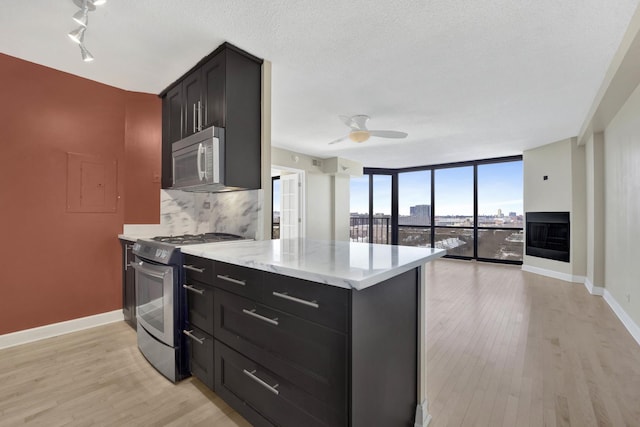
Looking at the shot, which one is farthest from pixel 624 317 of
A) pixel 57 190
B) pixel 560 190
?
pixel 57 190

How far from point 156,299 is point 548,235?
6.42 meters

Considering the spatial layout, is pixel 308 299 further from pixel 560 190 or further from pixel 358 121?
pixel 560 190

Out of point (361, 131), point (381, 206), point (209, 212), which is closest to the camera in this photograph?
point (209, 212)

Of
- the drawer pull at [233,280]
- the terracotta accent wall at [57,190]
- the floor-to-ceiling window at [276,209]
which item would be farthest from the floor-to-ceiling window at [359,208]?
the drawer pull at [233,280]

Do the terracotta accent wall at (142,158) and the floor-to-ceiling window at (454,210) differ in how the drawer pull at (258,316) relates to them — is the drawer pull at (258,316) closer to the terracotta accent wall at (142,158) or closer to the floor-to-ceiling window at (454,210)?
the terracotta accent wall at (142,158)

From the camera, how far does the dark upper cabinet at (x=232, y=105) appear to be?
2295mm

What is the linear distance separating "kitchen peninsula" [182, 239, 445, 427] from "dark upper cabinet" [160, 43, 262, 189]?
93 centimetres

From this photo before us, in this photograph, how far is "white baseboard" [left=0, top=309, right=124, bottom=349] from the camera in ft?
8.13

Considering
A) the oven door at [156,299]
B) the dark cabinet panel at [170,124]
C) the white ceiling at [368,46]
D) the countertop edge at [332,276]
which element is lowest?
the oven door at [156,299]

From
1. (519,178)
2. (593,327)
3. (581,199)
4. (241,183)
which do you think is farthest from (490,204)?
(241,183)

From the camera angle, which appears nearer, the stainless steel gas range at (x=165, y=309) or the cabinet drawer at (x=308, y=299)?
the cabinet drawer at (x=308, y=299)

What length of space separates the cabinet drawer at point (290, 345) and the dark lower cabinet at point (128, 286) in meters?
1.75

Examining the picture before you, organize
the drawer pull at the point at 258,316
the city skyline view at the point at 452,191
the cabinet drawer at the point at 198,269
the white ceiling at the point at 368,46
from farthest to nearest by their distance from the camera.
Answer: the city skyline view at the point at 452,191 → the white ceiling at the point at 368,46 → the cabinet drawer at the point at 198,269 → the drawer pull at the point at 258,316

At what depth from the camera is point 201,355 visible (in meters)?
1.84
